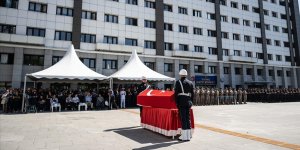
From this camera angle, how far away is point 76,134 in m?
6.93

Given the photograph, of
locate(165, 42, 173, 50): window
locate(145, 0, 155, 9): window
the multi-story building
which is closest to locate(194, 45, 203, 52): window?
the multi-story building

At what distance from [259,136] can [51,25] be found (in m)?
25.7

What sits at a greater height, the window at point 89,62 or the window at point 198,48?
the window at point 198,48

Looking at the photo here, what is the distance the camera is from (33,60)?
24.5m

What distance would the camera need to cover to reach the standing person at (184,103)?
614 cm

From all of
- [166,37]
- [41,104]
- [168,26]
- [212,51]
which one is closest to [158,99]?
[41,104]

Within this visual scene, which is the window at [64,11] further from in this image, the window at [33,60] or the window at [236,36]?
the window at [236,36]

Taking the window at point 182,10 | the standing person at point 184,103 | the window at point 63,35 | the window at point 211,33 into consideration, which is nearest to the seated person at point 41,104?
the window at point 63,35

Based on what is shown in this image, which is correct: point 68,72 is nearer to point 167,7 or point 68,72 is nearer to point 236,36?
point 167,7

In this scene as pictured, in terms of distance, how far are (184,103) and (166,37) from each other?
26.9 meters

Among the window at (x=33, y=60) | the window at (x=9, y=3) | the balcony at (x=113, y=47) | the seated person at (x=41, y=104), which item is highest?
the window at (x=9, y=3)

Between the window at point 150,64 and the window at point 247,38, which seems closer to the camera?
the window at point 150,64

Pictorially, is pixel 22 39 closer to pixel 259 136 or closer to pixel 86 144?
pixel 86 144

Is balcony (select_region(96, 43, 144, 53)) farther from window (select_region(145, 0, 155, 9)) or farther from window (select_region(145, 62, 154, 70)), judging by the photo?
window (select_region(145, 0, 155, 9))
